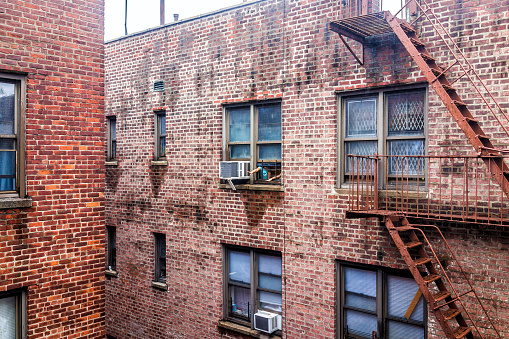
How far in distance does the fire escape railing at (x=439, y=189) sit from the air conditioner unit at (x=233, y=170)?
96.7 inches

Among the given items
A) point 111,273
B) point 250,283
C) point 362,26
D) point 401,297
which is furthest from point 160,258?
point 362,26

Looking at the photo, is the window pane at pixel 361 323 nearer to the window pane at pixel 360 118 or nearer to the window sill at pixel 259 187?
the window sill at pixel 259 187

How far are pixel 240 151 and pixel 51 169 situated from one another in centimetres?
432

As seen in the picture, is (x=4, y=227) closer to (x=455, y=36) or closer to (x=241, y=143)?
(x=241, y=143)

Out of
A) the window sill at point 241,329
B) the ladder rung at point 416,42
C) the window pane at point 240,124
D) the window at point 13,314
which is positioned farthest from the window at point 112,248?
the ladder rung at point 416,42

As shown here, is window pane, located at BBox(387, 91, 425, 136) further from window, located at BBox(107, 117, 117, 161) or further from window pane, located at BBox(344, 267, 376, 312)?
window, located at BBox(107, 117, 117, 161)

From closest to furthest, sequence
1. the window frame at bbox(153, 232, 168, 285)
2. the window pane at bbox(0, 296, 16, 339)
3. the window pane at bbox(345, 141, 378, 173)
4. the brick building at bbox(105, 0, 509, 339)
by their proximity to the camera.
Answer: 1. the window pane at bbox(0, 296, 16, 339)
2. the brick building at bbox(105, 0, 509, 339)
3. the window pane at bbox(345, 141, 378, 173)
4. the window frame at bbox(153, 232, 168, 285)

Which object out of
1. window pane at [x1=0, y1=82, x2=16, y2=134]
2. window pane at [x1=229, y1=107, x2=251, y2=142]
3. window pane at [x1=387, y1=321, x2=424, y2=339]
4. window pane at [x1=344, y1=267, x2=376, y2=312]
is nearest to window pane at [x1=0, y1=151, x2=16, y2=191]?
window pane at [x1=0, y1=82, x2=16, y2=134]

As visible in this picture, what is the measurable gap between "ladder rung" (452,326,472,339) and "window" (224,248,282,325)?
3.75 m

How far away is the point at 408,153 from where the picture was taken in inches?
293

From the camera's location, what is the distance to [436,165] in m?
7.02

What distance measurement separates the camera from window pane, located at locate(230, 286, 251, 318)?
383 inches

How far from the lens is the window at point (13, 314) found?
6242 mm

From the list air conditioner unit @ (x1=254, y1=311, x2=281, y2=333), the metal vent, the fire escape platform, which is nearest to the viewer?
the fire escape platform
